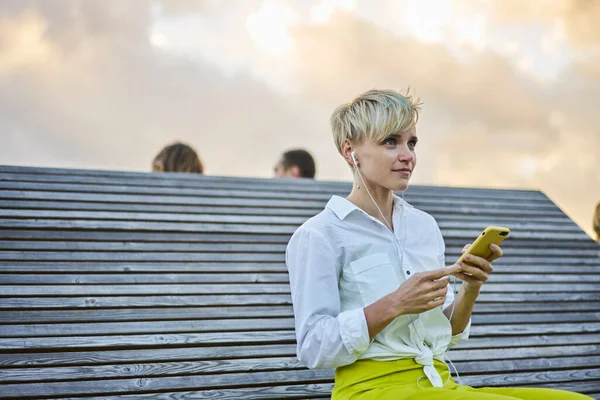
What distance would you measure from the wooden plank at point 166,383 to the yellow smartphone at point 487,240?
128 cm

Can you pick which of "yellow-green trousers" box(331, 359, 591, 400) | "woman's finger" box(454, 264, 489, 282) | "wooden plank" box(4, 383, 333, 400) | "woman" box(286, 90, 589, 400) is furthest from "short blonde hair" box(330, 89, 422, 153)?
"wooden plank" box(4, 383, 333, 400)

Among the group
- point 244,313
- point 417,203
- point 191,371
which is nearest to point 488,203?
point 417,203

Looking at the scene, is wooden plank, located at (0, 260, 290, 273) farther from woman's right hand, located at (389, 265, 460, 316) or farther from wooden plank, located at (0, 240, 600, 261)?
woman's right hand, located at (389, 265, 460, 316)

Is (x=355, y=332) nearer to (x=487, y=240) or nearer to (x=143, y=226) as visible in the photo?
(x=487, y=240)

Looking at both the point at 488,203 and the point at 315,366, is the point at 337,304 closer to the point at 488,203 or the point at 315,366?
the point at 315,366

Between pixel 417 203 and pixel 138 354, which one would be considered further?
pixel 417 203

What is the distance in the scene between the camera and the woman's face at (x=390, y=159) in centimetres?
193

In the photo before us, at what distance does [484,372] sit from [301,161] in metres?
2.48

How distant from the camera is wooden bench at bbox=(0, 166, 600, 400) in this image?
2.75m

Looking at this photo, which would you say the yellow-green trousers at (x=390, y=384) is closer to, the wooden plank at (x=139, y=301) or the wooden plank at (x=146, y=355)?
the wooden plank at (x=146, y=355)

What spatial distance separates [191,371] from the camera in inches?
110

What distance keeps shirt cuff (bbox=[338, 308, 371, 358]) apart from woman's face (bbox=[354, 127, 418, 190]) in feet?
1.39

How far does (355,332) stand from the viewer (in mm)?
1710

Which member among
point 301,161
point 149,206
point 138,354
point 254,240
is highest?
point 301,161
